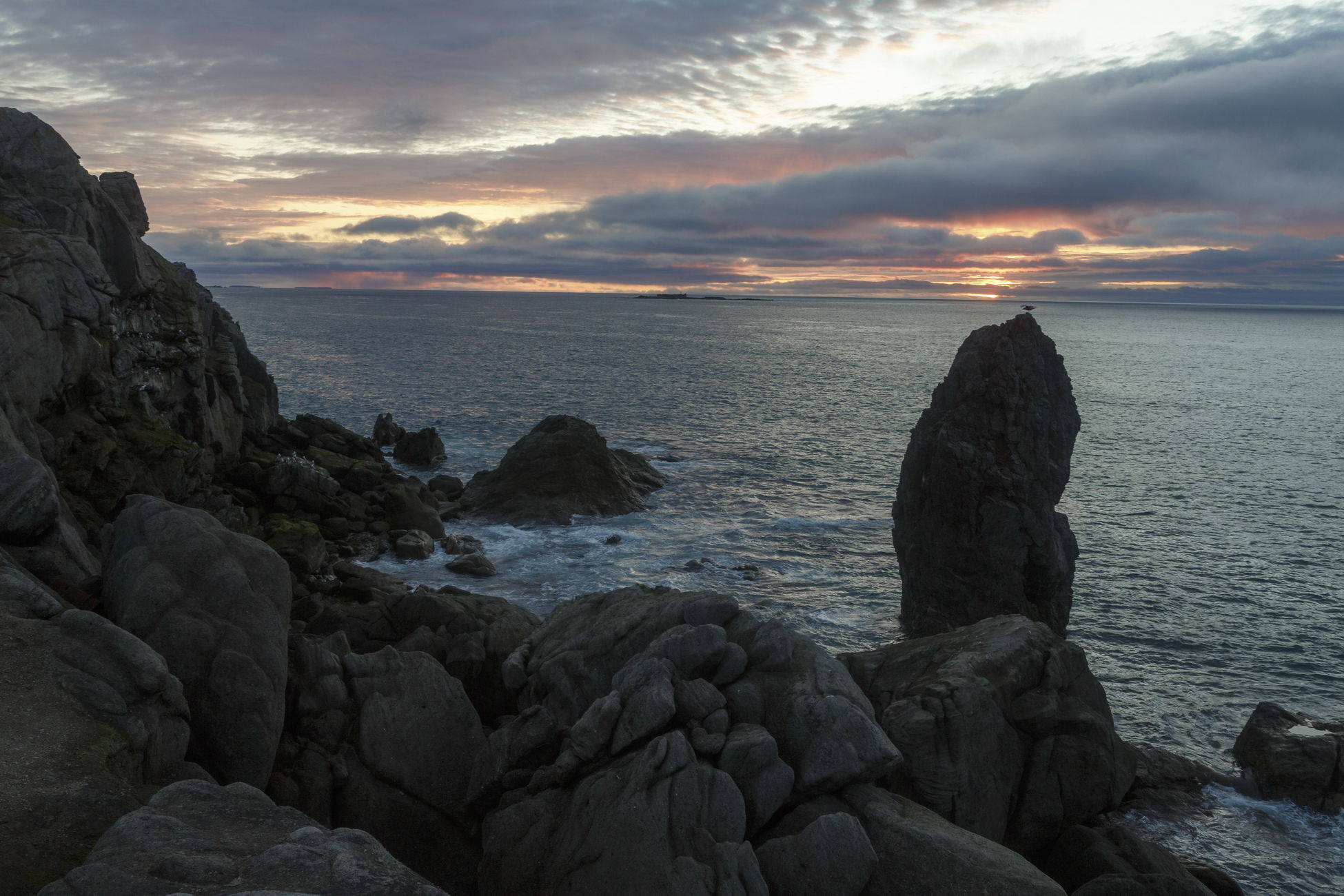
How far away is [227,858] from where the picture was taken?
35.2ft

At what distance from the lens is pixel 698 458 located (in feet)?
232

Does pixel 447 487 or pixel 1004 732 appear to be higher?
pixel 1004 732

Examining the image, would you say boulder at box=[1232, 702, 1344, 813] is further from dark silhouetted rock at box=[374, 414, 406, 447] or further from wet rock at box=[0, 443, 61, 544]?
dark silhouetted rock at box=[374, 414, 406, 447]

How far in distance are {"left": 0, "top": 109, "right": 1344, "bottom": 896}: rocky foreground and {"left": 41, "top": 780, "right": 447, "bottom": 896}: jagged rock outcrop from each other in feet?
0.14

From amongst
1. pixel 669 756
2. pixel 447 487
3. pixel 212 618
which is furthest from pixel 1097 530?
pixel 212 618

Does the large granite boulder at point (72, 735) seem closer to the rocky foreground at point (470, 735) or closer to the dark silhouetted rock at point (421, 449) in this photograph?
the rocky foreground at point (470, 735)

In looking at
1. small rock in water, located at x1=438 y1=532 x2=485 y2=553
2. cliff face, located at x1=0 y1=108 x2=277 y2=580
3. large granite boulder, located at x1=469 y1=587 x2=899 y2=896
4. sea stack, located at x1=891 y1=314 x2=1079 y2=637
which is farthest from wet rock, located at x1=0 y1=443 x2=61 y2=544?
sea stack, located at x1=891 y1=314 x2=1079 y2=637

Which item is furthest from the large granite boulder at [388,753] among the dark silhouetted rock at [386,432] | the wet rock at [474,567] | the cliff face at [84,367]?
the dark silhouetted rock at [386,432]

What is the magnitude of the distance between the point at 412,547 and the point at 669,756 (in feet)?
99.9

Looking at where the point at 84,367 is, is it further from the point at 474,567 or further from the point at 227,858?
the point at 227,858

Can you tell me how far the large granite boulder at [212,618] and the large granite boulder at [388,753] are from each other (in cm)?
85

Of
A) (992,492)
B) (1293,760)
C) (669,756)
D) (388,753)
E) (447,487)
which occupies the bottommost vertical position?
(1293,760)

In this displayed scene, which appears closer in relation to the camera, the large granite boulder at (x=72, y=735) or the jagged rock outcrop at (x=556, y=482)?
the large granite boulder at (x=72, y=735)

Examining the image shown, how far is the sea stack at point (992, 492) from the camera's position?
1390 inches
